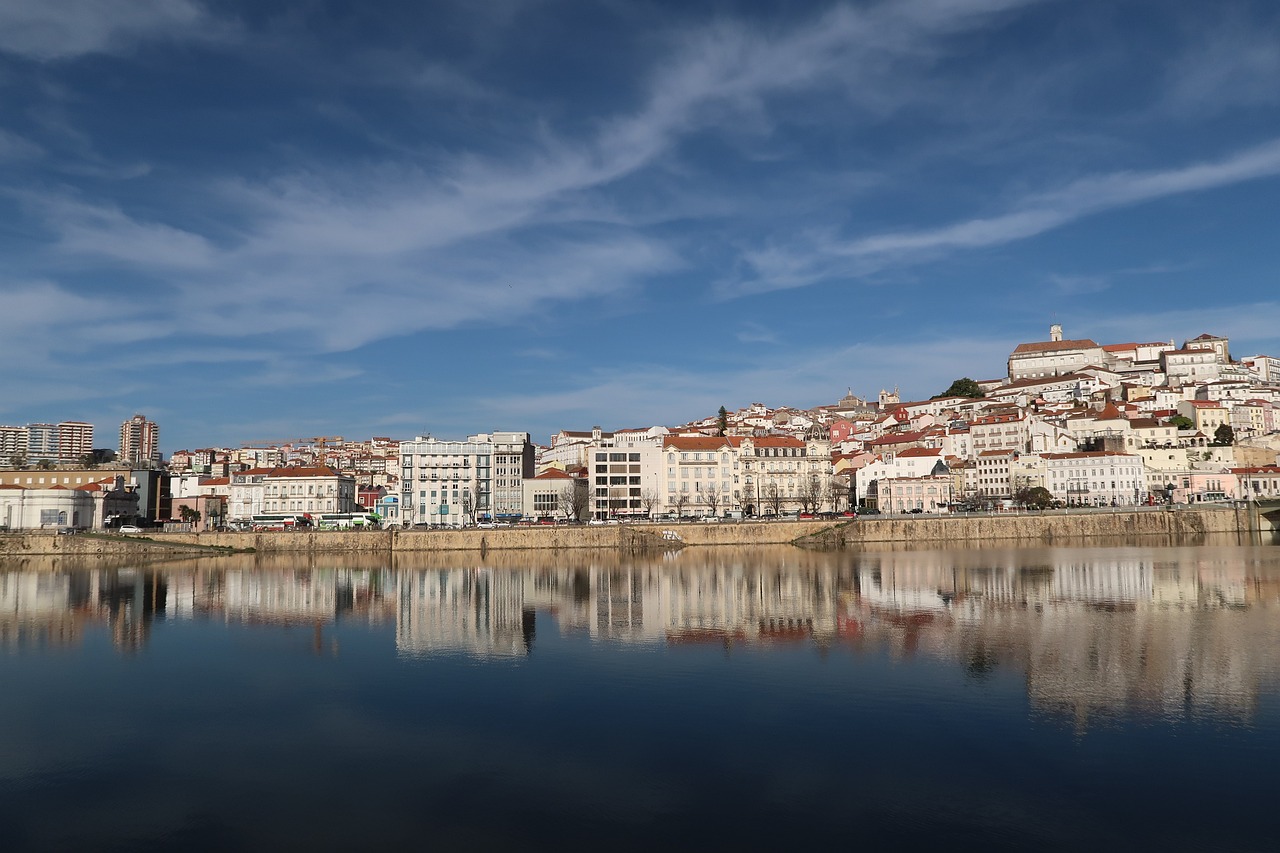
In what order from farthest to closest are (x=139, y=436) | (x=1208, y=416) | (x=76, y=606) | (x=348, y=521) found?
(x=139, y=436) → (x=1208, y=416) → (x=348, y=521) → (x=76, y=606)

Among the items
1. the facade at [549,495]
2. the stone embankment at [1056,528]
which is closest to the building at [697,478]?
the facade at [549,495]

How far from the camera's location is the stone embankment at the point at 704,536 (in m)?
49.9

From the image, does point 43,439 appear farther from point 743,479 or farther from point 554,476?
point 743,479

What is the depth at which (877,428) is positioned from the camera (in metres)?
102

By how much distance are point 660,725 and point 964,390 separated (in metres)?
101

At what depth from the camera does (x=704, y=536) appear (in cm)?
5334

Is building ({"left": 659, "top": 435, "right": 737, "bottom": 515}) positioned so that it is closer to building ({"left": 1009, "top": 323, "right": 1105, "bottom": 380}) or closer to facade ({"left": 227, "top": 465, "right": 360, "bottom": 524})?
facade ({"left": 227, "top": 465, "right": 360, "bottom": 524})

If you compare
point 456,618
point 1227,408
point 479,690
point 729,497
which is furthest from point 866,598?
point 1227,408

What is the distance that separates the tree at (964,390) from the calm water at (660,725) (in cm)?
8260

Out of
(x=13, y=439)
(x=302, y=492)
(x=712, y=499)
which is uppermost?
(x=13, y=439)

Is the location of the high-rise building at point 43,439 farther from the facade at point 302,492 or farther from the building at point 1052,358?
the building at point 1052,358

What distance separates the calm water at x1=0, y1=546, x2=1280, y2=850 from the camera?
30.3 ft

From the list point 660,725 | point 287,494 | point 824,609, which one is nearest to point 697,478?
point 287,494

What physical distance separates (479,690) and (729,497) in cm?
5471
